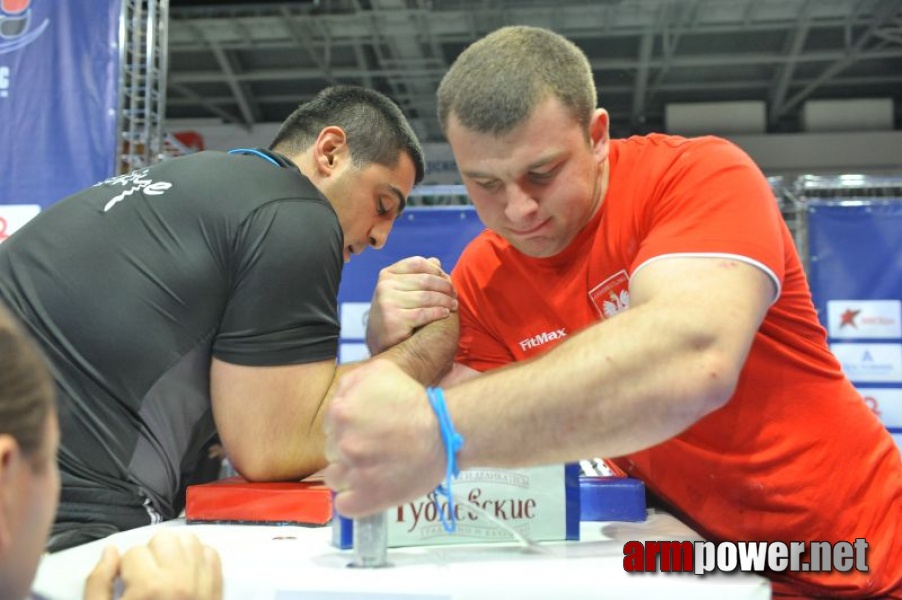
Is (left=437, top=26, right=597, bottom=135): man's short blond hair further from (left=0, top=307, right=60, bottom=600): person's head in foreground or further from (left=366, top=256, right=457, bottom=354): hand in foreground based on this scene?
(left=0, top=307, right=60, bottom=600): person's head in foreground

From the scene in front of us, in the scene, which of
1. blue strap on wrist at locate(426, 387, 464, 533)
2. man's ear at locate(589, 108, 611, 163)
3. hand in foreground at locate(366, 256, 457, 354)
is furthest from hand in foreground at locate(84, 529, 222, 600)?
man's ear at locate(589, 108, 611, 163)

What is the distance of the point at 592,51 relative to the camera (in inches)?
338

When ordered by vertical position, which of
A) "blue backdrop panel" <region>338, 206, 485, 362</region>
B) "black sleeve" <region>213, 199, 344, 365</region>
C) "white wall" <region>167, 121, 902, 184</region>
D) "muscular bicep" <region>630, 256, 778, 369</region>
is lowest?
"muscular bicep" <region>630, 256, 778, 369</region>

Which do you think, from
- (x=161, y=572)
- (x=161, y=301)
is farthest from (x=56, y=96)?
(x=161, y=572)

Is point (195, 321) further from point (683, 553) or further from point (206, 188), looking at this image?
point (683, 553)

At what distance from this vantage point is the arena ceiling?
730 centimetres

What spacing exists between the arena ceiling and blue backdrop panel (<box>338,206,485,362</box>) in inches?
143

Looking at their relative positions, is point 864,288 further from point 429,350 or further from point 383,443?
point 383,443

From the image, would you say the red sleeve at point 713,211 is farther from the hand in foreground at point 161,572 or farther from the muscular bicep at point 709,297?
the hand in foreground at point 161,572

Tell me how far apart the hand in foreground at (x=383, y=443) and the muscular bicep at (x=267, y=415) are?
1.73ft

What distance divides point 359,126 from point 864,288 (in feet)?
9.74

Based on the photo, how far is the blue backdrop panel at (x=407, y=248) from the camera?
3697 mm

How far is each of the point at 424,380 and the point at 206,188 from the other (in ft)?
1.55
